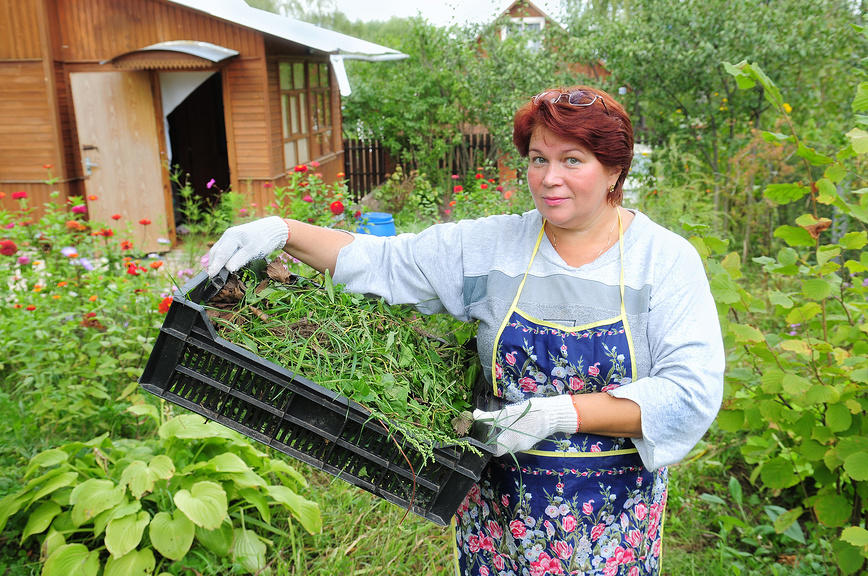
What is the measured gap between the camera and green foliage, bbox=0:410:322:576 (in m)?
2.42

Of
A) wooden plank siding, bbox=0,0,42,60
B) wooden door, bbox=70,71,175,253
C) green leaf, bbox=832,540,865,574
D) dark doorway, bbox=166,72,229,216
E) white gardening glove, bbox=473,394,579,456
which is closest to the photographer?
white gardening glove, bbox=473,394,579,456

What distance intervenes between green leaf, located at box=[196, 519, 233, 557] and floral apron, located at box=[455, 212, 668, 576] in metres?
1.24

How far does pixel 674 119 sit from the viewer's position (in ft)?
28.4

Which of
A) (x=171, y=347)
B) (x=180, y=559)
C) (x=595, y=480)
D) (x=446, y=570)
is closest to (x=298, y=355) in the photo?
(x=171, y=347)

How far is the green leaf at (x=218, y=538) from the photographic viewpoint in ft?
8.56

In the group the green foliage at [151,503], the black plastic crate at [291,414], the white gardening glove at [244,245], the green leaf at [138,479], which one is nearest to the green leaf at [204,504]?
the green foliage at [151,503]

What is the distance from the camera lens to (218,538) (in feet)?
8.61

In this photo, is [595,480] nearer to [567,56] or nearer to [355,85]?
[567,56]

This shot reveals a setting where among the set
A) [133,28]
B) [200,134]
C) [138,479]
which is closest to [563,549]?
[138,479]

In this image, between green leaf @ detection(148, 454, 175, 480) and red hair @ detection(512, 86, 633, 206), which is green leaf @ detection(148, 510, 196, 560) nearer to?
green leaf @ detection(148, 454, 175, 480)

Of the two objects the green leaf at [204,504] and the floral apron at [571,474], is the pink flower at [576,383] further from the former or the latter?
the green leaf at [204,504]

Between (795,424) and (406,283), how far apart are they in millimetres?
1497

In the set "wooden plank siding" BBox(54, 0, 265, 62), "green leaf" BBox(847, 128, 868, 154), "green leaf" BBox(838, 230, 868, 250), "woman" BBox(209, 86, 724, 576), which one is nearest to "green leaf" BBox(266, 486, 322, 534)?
"woman" BBox(209, 86, 724, 576)

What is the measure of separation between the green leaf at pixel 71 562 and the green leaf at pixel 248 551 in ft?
1.62
